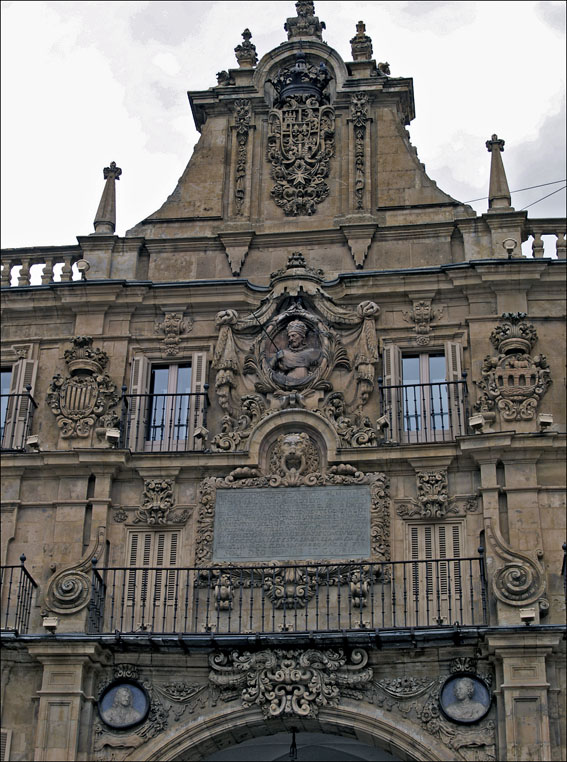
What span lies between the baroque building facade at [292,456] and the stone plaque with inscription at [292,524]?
32 millimetres

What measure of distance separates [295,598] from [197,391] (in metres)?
3.35

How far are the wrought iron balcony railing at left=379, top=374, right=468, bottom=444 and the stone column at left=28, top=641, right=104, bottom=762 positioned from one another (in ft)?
16.1

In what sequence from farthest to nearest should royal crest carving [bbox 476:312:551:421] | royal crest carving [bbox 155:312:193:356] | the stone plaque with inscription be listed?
1. royal crest carving [bbox 155:312:193:356]
2. royal crest carving [bbox 476:312:551:421]
3. the stone plaque with inscription

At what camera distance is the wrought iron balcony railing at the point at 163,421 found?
17.8m

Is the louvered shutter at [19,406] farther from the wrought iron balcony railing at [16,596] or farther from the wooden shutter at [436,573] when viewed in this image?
the wooden shutter at [436,573]

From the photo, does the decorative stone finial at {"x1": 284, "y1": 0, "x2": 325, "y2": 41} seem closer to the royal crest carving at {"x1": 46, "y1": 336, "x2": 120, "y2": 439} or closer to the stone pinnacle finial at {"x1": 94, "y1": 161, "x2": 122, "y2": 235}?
the stone pinnacle finial at {"x1": 94, "y1": 161, "x2": 122, "y2": 235}

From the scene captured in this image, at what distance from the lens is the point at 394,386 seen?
57.8 feet

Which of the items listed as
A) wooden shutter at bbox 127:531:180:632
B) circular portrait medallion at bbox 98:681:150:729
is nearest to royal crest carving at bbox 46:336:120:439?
wooden shutter at bbox 127:531:180:632

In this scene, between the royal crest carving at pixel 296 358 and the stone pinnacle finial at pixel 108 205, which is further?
the stone pinnacle finial at pixel 108 205

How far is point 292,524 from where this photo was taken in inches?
667

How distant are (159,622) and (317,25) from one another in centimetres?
975

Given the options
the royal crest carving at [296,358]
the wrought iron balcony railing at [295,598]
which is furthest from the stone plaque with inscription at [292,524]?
the royal crest carving at [296,358]

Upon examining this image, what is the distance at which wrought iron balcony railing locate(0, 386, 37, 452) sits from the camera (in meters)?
18.0

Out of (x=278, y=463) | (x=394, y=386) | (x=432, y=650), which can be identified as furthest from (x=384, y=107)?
(x=432, y=650)
